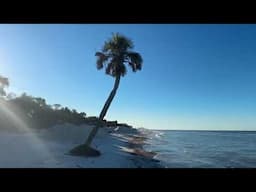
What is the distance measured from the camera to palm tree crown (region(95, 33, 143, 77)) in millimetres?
8680

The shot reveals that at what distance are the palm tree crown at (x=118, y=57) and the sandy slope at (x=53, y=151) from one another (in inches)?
118

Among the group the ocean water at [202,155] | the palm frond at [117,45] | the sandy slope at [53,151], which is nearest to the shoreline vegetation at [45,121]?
the sandy slope at [53,151]

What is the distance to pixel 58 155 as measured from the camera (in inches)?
392

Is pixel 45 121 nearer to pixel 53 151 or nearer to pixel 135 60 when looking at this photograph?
pixel 53 151

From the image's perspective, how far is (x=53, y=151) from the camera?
34.4ft

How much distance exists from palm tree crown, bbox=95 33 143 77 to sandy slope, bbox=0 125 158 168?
9.84ft

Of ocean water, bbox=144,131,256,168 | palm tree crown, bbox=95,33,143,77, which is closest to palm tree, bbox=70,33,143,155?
palm tree crown, bbox=95,33,143,77

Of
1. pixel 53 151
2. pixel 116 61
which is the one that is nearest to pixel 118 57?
pixel 116 61

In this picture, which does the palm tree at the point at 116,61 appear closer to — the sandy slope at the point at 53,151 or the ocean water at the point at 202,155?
the sandy slope at the point at 53,151

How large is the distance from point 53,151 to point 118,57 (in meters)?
4.20

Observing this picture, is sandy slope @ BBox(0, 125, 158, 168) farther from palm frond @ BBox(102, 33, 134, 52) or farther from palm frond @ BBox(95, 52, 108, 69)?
palm frond @ BBox(102, 33, 134, 52)
